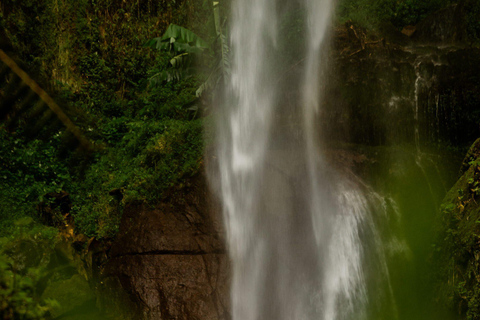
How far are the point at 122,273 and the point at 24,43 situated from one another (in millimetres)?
7501

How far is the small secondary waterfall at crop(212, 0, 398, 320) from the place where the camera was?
6363 mm

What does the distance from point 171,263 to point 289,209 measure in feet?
7.66

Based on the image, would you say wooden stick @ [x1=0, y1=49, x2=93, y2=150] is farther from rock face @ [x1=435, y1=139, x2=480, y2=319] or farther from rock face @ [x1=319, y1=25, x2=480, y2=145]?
rock face @ [x1=435, y1=139, x2=480, y2=319]

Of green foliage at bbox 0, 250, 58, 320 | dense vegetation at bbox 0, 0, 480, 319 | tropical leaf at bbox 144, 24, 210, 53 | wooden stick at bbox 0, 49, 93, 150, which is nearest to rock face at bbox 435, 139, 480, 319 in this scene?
dense vegetation at bbox 0, 0, 480, 319

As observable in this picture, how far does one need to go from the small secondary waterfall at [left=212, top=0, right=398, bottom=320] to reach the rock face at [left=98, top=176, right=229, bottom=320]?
1.19 ft

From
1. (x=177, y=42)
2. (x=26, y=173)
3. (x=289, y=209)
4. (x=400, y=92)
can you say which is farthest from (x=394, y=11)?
(x=26, y=173)

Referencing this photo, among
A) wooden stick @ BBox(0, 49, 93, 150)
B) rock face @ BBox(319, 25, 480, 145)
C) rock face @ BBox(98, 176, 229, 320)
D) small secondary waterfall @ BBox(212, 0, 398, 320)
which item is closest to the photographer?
rock face @ BBox(98, 176, 229, 320)

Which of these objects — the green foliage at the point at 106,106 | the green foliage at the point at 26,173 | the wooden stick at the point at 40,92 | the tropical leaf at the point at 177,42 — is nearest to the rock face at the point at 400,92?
the green foliage at the point at 106,106

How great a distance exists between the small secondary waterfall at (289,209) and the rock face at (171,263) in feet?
1.19

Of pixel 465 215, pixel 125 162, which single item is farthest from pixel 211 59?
pixel 465 215

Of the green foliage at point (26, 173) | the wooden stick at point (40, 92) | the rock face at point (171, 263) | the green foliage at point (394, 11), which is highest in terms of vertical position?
the green foliage at point (394, 11)

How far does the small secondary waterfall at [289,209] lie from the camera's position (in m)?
6.36

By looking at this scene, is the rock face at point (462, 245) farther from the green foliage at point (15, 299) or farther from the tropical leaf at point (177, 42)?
the tropical leaf at point (177, 42)

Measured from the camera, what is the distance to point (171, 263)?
247 inches
